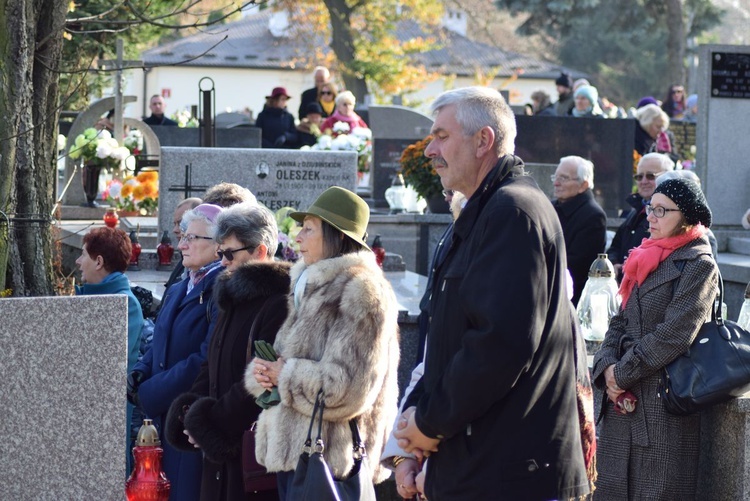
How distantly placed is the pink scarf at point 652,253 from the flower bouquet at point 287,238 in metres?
3.52

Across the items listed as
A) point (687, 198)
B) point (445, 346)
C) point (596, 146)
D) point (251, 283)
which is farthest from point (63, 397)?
point (596, 146)

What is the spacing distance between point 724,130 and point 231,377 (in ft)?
29.8

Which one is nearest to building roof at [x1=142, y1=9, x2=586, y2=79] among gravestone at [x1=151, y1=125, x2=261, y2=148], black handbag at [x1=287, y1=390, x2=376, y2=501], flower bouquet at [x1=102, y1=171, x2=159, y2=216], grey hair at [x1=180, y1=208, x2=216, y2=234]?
gravestone at [x1=151, y1=125, x2=261, y2=148]

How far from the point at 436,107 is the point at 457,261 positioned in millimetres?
504

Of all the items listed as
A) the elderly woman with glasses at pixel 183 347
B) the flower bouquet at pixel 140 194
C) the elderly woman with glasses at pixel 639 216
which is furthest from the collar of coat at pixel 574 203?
the flower bouquet at pixel 140 194

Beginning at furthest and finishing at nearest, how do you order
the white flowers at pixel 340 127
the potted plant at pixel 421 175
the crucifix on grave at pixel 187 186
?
the white flowers at pixel 340 127 < the potted plant at pixel 421 175 < the crucifix on grave at pixel 187 186

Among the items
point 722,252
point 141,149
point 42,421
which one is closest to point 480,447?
point 42,421

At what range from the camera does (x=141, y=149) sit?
16125mm

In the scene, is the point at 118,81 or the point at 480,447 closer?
the point at 480,447

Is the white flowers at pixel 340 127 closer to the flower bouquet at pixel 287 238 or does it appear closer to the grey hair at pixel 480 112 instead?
the flower bouquet at pixel 287 238

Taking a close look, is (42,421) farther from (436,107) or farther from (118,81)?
(118,81)

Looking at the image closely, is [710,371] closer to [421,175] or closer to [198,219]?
[198,219]

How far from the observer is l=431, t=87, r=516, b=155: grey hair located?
3916 millimetres

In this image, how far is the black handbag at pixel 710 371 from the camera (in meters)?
5.04
